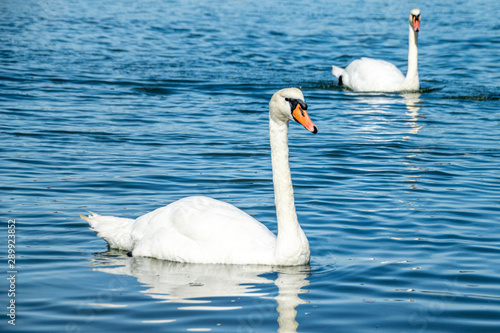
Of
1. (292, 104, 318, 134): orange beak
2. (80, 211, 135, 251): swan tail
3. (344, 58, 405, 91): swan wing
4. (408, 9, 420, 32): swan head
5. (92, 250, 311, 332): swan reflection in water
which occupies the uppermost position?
(408, 9, 420, 32): swan head

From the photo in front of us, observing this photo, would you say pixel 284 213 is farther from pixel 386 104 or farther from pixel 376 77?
pixel 376 77

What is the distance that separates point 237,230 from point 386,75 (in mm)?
12091

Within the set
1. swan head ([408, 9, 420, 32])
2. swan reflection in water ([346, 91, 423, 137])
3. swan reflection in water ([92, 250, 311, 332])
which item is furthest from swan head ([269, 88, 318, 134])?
swan head ([408, 9, 420, 32])

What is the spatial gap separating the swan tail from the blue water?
0.42 ft

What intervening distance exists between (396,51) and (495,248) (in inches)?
695

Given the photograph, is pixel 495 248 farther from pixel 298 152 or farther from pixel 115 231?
pixel 298 152

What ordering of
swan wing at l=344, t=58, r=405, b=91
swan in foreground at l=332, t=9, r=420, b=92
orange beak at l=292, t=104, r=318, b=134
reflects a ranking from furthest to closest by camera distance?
swan wing at l=344, t=58, r=405, b=91
swan in foreground at l=332, t=9, r=420, b=92
orange beak at l=292, t=104, r=318, b=134

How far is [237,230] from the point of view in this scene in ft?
25.5

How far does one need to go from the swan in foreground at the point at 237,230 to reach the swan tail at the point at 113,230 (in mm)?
175

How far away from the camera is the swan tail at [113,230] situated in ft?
27.3

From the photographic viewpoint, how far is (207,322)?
251 inches

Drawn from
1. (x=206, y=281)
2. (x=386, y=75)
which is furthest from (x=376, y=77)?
→ (x=206, y=281)

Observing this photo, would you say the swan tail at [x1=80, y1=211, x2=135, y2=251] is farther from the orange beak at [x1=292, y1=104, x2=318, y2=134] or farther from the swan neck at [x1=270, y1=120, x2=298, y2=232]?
the orange beak at [x1=292, y1=104, x2=318, y2=134]

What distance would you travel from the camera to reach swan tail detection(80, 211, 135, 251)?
8.33 m
